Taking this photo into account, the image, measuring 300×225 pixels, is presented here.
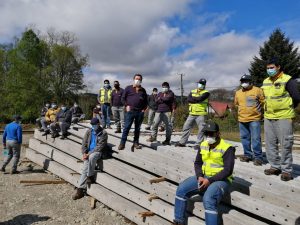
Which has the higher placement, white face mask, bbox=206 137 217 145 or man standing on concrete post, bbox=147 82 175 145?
man standing on concrete post, bbox=147 82 175 145

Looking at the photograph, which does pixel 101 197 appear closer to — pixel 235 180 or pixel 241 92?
pixel 235 180

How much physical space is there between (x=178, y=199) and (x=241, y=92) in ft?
8.23

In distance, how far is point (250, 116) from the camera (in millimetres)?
6219

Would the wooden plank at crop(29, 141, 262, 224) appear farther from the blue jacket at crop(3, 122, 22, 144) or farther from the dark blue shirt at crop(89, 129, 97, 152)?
the blue jacket at crop(3, 122, 22, 144)

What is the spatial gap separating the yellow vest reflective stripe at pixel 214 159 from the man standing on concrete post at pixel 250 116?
3.94 ft

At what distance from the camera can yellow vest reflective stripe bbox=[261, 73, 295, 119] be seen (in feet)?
17.2

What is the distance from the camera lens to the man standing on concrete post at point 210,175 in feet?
15.8

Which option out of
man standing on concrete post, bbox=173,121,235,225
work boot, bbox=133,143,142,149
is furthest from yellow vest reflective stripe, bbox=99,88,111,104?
man standing on concrete post, bbox=173,121,235,225

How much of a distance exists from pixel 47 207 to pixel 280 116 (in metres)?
5.38

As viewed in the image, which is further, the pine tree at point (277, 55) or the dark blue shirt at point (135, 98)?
the pine tree at point (277, 55)

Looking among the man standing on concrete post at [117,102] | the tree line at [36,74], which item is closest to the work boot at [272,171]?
the man standing on concrete post at [117,102]

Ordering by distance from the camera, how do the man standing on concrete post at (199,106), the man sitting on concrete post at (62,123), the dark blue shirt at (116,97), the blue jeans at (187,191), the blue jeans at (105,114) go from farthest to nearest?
the blue jeans at (105,114) < the man sitting on concrete post at (62,123) < the dark blue shirt at (116,97) < the man standing on concrete post at (199,106) < the blue jeans at (187,191)

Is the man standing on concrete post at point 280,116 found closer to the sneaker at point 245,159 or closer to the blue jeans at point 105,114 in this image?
the sneaker at point 245,159

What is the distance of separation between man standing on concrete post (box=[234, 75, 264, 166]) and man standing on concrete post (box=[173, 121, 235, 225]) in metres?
1.19
